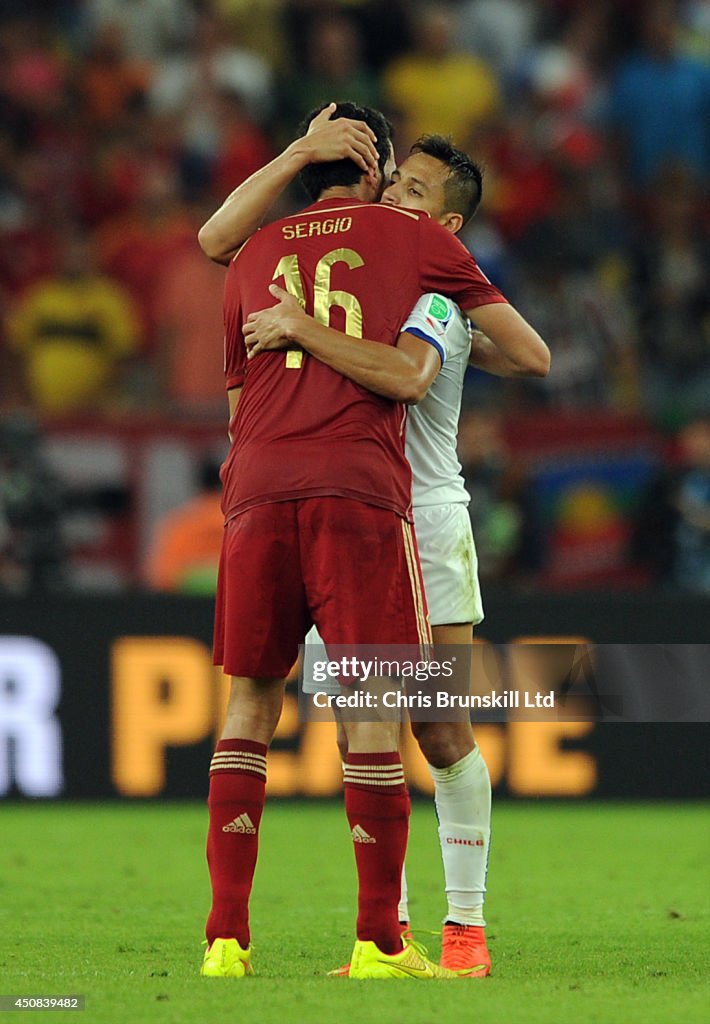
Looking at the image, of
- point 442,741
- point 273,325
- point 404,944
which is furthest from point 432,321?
point 404,944

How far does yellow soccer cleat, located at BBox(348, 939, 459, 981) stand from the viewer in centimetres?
455

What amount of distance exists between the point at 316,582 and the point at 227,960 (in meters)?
0.96

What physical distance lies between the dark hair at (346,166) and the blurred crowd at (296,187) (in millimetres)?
5898

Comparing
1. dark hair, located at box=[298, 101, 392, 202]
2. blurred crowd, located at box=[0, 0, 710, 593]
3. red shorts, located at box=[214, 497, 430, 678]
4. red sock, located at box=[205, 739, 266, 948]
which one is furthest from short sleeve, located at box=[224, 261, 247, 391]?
blurred crowd, located at box=[0, 0, 710, 593]

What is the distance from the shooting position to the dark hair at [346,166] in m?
4.89

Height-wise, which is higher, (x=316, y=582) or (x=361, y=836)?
(x=316, y=582)

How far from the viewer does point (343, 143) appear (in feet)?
15.7

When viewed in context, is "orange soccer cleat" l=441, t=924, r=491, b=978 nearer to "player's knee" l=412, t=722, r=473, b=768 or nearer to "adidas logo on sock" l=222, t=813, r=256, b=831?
"player's knee" l=412, t=722, r=473, b=768

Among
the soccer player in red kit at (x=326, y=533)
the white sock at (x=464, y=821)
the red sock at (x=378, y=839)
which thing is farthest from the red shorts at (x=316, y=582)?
the white sock at (x=464, y=821)

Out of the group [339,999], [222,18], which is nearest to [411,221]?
[339,999]

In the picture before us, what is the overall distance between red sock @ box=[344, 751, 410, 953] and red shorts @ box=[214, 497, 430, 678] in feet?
1.07

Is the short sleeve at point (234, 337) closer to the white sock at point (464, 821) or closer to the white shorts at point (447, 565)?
the white shorts at point (447, 565)

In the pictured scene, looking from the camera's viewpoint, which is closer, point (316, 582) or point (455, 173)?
point (316, 582)

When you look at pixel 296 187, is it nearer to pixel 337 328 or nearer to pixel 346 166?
pixel 346 166
